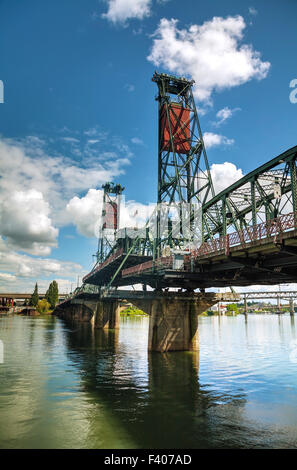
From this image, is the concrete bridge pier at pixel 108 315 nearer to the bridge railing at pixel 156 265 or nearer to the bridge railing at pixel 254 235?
the bridge railing at pixel 156 265

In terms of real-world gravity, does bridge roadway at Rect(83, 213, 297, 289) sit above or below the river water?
above

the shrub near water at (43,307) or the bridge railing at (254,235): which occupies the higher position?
the bridge railing at (254,235)

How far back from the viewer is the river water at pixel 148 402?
15.6m

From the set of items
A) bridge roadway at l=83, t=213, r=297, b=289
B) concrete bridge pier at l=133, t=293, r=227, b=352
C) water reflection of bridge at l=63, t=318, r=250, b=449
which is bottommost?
water reflection of bridge at l=63, t=318, r=250, b=449

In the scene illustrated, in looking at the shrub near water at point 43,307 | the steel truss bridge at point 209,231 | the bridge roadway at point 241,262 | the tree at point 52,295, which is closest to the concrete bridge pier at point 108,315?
the steel truss bridge at point 209,231

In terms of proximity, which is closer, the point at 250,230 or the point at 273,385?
the point at 250,230

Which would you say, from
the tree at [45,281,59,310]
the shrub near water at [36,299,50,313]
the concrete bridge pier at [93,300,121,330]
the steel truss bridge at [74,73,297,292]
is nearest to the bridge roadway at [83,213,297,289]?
the steel truss bridge at [74,73,297,292]

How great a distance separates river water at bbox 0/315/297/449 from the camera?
51.3 feet

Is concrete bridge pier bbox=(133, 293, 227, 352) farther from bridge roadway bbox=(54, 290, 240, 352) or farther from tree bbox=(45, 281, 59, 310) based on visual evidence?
tree bbox=(45, 281, 59, 310)

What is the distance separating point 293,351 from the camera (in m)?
48.0
